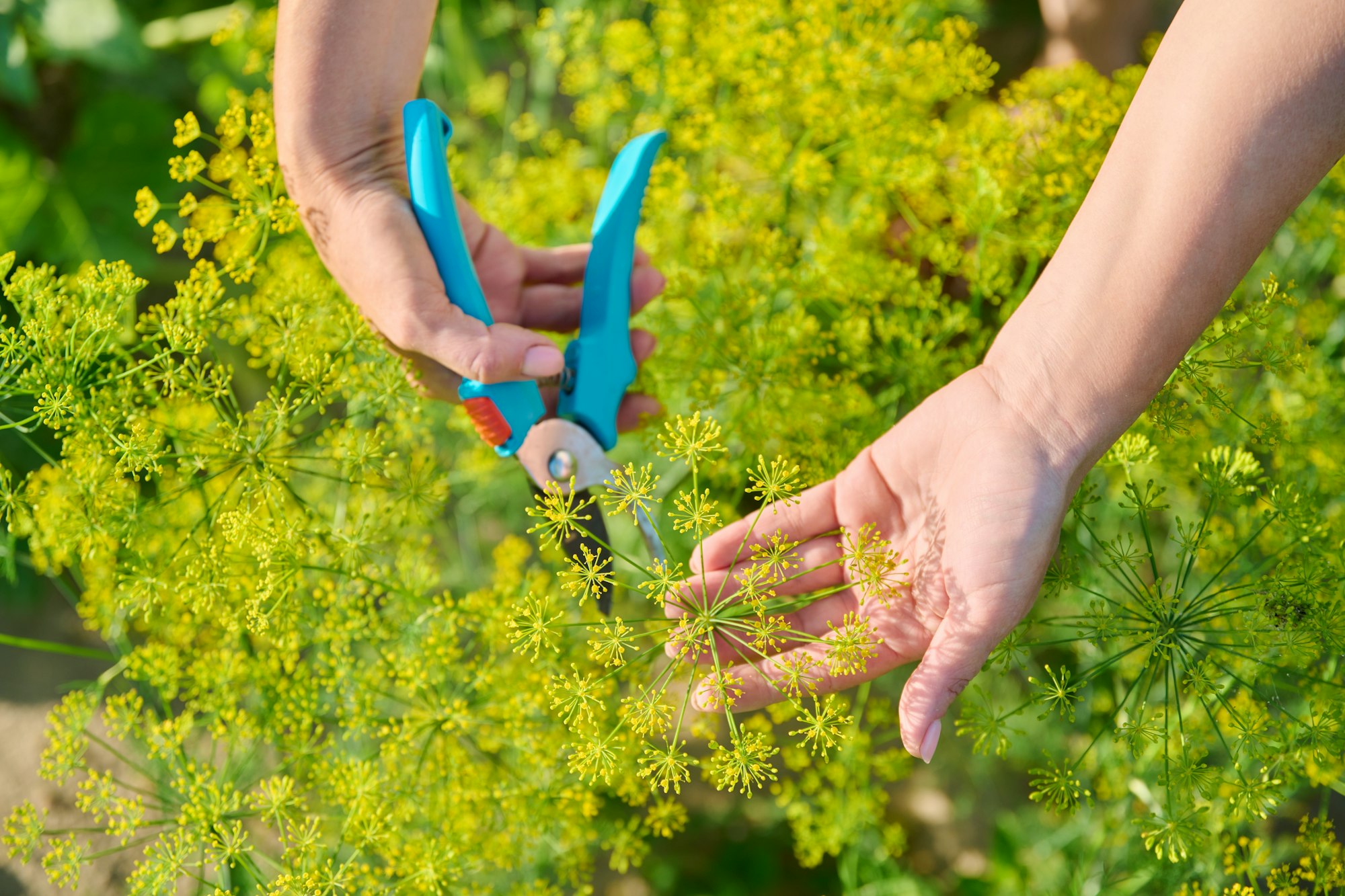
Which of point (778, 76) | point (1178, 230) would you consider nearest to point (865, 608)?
point (1178, 230)

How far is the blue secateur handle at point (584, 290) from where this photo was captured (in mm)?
1537

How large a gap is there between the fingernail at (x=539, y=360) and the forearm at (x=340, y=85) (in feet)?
1.48

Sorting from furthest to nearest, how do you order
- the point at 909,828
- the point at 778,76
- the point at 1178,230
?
the point at 909,828 → the point at 778,76 → the point at 1178,230

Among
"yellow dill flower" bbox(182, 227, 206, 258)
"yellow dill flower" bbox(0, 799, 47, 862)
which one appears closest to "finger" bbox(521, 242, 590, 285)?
"yellow dill flower" bbox(182, 227, 206, 258)

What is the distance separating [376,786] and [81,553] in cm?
68

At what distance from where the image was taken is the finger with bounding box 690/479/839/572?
1.50m

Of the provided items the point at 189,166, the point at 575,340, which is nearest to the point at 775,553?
Result: the point at 575,340

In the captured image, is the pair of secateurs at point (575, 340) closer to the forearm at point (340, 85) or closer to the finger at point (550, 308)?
the forearm at point (340, 85)

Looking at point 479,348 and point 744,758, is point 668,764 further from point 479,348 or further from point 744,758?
point 479,348

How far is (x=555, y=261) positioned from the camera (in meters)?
2.04

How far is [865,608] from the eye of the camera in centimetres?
150

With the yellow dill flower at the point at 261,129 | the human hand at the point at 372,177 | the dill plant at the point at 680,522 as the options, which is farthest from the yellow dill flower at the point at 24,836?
the yellow dill flower at the point at 261,129

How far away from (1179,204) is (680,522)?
35.1 inches

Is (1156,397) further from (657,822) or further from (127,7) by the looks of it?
(127,7)
